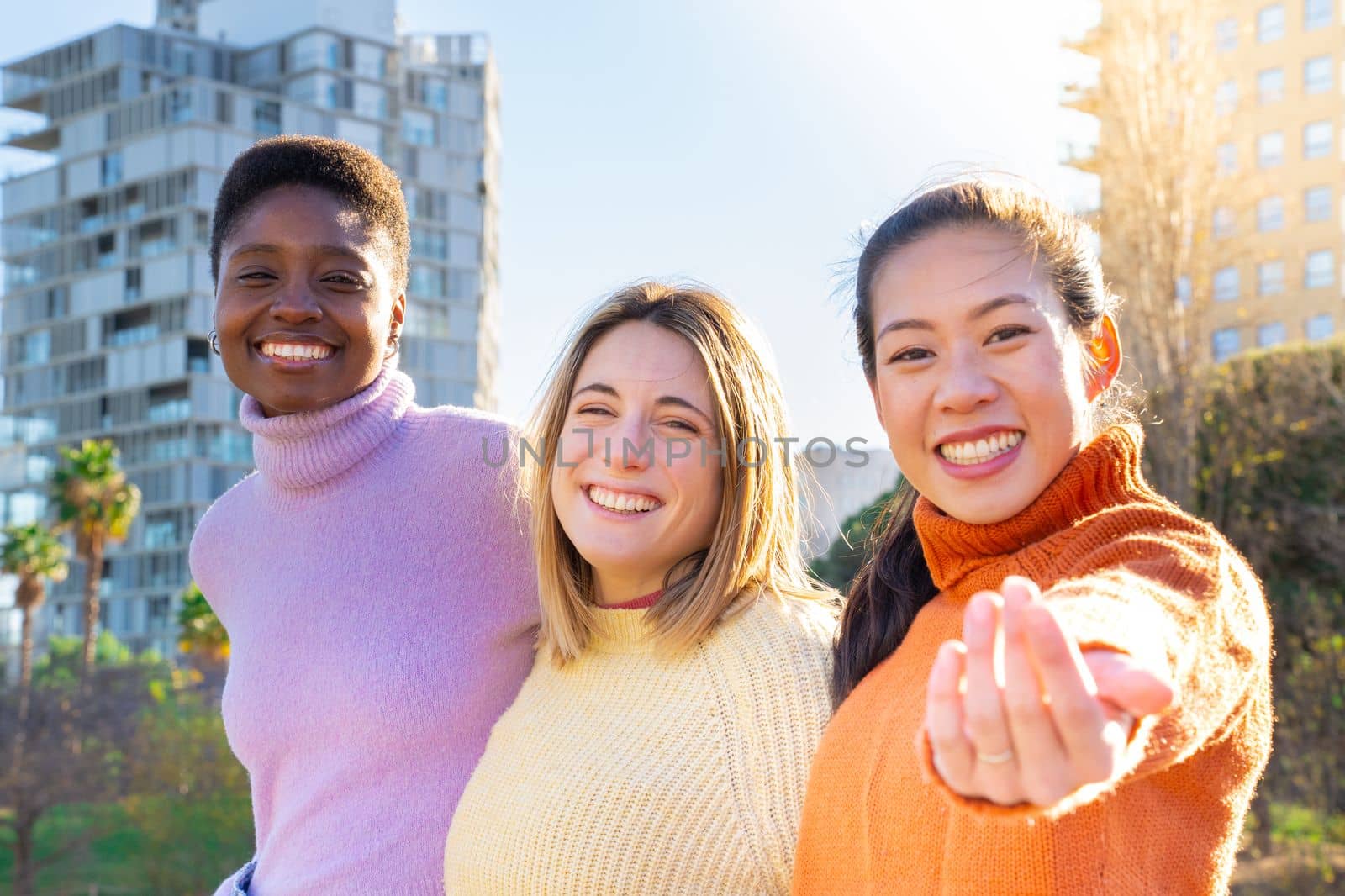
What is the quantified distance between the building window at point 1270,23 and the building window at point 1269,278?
7.92 m

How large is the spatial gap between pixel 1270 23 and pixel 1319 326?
1080 centimetres

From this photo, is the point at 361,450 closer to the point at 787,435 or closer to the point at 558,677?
the point at 558,677

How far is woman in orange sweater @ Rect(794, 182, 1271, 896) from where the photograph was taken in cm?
128

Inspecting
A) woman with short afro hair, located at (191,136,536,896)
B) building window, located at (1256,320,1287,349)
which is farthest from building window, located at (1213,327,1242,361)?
woman with short afro hair, located at (191,136,536,896)

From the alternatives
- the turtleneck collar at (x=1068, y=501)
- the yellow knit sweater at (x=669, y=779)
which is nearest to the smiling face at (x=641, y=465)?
the yellow knit sweater at (x=669, y=779)

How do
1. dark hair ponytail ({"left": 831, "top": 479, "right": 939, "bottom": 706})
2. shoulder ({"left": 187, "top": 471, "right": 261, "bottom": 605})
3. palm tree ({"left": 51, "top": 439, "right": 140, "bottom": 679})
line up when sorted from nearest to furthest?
dark hair ponytail ({"left": 831, "top": 479, "right": 939, "bottom": 706}) → shoulder ({"left": 187, "top": 471, "right": 261, "bottom": 605}) → palm tree ({"left": 51, "top": 439, "right": 140, "bottom": 679})

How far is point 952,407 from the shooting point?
211cm

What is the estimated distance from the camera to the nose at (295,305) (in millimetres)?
3066

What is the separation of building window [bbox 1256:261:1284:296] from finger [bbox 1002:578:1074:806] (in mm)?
43983

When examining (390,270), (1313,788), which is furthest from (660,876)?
(1313,788)

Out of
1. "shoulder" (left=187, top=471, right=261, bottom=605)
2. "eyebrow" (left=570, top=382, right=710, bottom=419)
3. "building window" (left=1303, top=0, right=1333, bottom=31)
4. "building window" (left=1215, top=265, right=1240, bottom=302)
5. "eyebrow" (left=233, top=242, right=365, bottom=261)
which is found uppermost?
"building window" (left=1303, top=0, right=1333, bottom=31)

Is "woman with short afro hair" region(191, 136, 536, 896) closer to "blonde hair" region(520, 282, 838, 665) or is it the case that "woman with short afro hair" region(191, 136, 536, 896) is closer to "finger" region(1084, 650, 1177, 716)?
"blonde hair" region(520, 282, 838, 665)

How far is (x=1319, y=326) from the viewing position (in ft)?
133

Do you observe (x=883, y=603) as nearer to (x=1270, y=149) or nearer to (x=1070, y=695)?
(x=1070, y=695)
